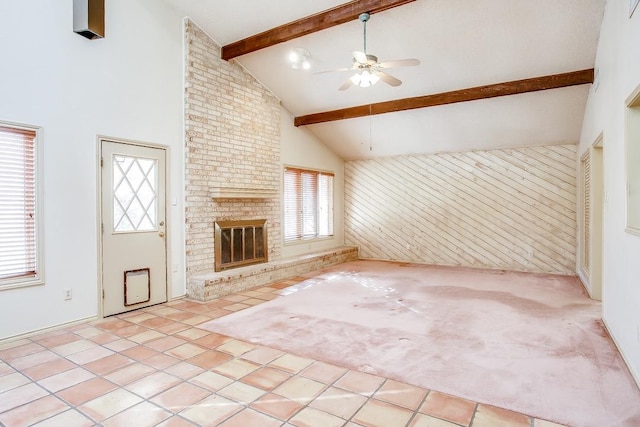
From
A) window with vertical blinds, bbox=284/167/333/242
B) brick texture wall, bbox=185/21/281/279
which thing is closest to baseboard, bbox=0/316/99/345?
brick texture wall, bbox=185/21/281/279

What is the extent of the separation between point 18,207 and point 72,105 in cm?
120

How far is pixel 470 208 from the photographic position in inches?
288

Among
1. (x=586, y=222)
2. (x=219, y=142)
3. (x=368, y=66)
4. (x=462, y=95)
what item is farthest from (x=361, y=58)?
(x=586, y=222)

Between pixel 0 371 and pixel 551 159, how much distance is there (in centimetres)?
809

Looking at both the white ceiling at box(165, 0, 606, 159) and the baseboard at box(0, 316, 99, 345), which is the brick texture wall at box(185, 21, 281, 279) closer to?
the white ceiling at box(165, 0, 606, 159)

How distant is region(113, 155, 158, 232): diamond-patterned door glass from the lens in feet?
14.3

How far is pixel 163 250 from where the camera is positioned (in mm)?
4848

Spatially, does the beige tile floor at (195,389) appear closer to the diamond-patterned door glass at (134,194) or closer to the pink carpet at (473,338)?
the pink carpet at (473,338)

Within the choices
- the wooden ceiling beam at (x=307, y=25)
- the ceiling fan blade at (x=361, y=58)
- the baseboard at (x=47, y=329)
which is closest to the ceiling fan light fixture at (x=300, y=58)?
the wooden ceiling beam at (x=307, y=25)

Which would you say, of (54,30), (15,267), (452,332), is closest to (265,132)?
Result: (54,30)

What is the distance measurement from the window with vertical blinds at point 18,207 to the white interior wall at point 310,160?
4.08 metres

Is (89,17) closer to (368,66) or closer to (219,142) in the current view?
(219,142)

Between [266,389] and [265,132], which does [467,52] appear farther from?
[266,389]

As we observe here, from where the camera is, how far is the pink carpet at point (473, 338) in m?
2.48
